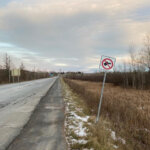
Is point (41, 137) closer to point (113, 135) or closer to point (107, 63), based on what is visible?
point (113, 135)

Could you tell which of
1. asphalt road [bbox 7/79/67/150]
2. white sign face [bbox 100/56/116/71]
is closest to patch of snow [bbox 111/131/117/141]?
asphalt road [bbox 7/79/67/150]

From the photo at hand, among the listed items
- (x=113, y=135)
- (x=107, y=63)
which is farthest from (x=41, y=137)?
(x=107, y=63)

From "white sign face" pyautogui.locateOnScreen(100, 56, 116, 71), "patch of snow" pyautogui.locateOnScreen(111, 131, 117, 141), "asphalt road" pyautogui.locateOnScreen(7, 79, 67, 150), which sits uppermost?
"white sign face" pyautogui.locateOnScreen(100, 56, 116, 71)

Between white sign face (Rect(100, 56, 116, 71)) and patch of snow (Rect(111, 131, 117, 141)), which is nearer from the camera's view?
patch of snow (Rect(111, 131, 117, 141))

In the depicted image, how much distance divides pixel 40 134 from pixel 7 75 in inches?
1593

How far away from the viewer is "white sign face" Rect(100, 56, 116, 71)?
4637 mm

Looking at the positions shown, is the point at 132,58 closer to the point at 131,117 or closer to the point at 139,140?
the point at 131,117

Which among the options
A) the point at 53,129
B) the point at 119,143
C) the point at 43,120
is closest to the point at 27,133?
the point at 53,129

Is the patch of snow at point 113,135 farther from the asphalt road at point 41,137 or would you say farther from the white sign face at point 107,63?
the white sign face at point 107,63

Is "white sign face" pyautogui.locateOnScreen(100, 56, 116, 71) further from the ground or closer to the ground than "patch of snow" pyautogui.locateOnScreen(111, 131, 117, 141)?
further from the ground

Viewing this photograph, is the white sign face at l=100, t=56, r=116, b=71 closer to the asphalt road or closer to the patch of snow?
the patch of snow

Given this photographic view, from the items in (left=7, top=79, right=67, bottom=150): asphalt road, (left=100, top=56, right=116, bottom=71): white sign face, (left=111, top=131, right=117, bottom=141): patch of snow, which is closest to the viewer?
(left=7, top=79, right=67, bottom=150): asphalt road

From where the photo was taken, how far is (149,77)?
21.1m

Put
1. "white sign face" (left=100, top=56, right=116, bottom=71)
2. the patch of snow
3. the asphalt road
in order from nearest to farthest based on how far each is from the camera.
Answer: the asphalt road
the patch of snow
"white sign face" (left=100, top=56, right=116, bottom=71)
